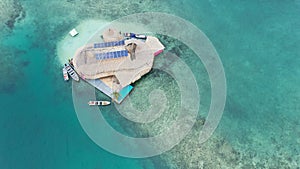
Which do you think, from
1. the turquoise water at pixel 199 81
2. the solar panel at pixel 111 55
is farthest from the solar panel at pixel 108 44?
the turquoise water at pixel 199 81

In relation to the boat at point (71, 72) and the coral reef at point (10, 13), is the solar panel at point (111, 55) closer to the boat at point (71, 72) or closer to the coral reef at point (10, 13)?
the boat at point (71, 72)

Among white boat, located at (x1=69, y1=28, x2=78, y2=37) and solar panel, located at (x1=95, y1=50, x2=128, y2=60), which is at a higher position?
white boat, located at (x1=69, y1=28, x2=78, y2=37)

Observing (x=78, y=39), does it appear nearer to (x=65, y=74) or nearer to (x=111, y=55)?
(x=65, y=74)

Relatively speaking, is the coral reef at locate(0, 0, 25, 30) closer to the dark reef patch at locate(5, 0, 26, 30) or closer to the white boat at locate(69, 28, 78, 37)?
the dark reef patch at locate(5, 0, 26, 30)

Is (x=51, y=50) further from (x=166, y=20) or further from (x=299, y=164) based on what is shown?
(x=299, y=164)

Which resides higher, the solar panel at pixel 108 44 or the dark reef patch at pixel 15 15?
the dark reef patch at pixel 15 15

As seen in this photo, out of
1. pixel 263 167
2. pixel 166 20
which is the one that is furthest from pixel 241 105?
pixel 166 20

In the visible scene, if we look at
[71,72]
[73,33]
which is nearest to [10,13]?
[73,33]

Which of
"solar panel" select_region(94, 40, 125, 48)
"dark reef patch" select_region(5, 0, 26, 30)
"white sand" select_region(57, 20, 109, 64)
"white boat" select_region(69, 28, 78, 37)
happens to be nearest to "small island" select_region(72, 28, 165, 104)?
"solar panel" select_region(94, 40, 125, 48)

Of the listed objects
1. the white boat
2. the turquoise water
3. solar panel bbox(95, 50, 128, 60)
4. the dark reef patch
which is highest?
the dark reef patch
